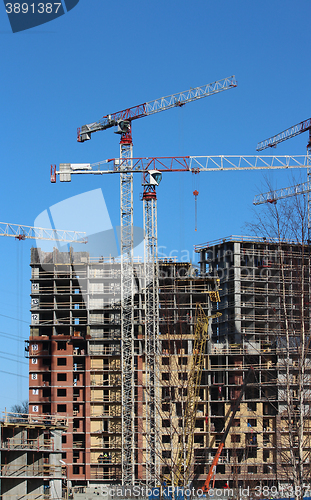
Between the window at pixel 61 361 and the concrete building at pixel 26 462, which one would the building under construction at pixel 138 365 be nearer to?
the window at pixel 61 361

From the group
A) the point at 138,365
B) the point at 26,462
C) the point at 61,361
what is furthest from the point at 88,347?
the point at 26,462

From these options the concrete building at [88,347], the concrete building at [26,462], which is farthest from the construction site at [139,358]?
the concrete building at [26,462]

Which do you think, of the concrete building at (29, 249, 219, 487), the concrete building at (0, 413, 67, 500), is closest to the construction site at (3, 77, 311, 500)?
the concrete building at (29, 249, 219, 487)

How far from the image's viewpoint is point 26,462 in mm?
52812

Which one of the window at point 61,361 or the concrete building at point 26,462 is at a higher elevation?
the window at point 61,361

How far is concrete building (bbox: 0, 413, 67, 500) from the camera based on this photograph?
5191 cm

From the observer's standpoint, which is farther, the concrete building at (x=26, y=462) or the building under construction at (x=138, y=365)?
the building under construction at (x=138, y=365)

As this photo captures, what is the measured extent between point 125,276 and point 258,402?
2300 cm

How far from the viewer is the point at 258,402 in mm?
82438

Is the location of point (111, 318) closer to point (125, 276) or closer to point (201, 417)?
point (125, 276)

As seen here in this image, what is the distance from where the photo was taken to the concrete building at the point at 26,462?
51.9 metres

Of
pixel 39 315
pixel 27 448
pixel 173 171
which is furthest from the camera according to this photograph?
pixel 173 171

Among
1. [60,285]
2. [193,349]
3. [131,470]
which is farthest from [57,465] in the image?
[60,285]

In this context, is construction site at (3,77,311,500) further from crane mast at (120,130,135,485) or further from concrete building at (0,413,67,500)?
concrete building at (0,413,67,500)
